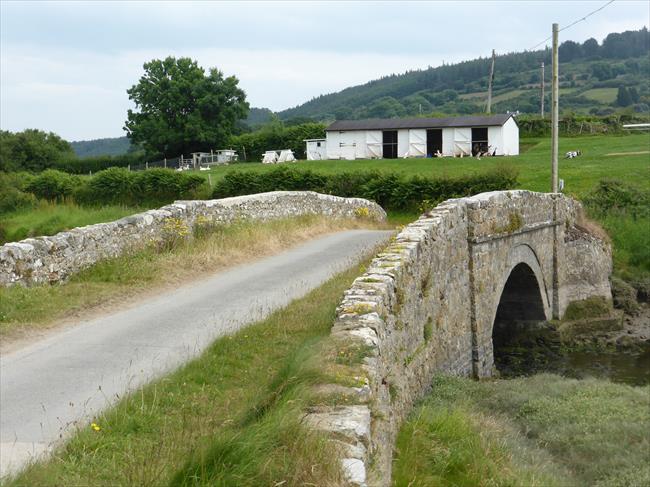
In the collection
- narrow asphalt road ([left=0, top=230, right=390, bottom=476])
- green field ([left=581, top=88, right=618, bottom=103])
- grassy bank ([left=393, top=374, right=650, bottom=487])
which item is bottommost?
grassy bank ([left=393, top=374, right=650, bottom=487])

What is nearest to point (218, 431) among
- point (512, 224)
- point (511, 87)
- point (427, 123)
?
point (512, 224)

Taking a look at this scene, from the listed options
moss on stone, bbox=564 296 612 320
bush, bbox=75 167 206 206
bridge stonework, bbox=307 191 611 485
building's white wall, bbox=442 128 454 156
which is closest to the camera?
bridge stonework, bbox=307 191 611 485

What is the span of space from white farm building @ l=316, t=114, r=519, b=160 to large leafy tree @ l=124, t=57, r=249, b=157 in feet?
46.2

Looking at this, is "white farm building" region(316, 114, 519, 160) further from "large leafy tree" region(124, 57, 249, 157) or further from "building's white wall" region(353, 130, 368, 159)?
"large leafy tree" region(124, 57, 249, 157)

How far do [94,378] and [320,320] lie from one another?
298 centimetres

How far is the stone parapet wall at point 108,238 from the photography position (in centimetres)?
1082

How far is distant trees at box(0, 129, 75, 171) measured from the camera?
63.5 meters

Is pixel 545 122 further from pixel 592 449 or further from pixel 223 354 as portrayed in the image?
pixel 223 354

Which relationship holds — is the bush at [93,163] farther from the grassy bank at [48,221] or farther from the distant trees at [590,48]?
the distant trees at [590,48]

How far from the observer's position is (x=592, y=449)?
11227 millimetres

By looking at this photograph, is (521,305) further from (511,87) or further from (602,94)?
(511,87)

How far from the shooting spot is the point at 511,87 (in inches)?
6137

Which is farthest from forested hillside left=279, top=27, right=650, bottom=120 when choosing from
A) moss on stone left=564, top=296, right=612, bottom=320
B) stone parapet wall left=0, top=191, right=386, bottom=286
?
stone parapet wall left=0, top=191, right=386, bottom=286

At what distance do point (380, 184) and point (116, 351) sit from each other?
23.9 m
